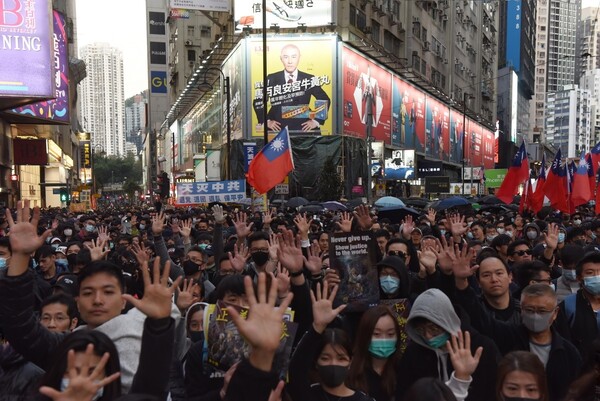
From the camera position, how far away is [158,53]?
102000 millimetres

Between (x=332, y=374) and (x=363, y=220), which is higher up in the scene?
(x=363, y=220)

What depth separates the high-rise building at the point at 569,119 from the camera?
163 meters

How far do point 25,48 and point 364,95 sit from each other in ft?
63.6

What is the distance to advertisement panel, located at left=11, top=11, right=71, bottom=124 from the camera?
36.0 meters

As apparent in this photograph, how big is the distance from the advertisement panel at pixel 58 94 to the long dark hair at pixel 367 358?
3486 centimetres

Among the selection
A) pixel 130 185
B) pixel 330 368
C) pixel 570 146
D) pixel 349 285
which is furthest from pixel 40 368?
pixel 570 146

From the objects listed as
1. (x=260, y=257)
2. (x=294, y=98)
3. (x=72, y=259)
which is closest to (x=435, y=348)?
(x=260, y=257)

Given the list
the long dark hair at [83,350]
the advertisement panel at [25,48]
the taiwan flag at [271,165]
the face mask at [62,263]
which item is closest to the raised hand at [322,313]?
the long dark hair at [83,350]

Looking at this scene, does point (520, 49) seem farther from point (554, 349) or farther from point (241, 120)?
point (554, 349)

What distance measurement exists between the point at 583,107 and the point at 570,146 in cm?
1592

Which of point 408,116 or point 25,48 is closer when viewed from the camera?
point 25,48

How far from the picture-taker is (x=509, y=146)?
9738 cm

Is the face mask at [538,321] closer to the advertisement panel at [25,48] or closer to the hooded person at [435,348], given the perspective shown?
the hooded person at [435,348]

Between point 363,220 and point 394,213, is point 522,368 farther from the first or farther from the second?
point 394,213
